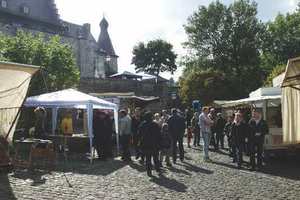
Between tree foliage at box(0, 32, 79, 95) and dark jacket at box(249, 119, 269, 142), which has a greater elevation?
tree foliage at box(0, 32, 79, 95)

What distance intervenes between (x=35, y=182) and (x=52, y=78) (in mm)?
22965

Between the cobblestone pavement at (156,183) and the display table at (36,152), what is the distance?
631mm

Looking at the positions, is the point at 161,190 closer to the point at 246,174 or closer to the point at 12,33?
the point at 246,174

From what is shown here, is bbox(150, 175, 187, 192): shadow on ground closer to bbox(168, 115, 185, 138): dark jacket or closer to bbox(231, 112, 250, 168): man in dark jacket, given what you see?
bbox(231, 112, 250, 168): man in dark jacket

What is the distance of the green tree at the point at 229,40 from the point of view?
6053 cm

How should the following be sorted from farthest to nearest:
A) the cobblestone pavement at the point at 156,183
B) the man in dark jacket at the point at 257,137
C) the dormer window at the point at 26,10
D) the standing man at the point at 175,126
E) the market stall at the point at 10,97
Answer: the dormer window at the point at 26,10 < the standing man at the point at 175,126 < the man in dark jacket at the point at 257,137 < the market stall at the point at 10,97 < the cobblestone pavement at the point at 156,183

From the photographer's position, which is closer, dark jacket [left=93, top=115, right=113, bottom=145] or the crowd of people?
the crowd of people

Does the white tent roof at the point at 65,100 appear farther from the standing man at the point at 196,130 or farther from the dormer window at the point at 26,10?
the dormer window at the point at 26,10

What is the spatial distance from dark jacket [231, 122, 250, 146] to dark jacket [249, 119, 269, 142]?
168 mm

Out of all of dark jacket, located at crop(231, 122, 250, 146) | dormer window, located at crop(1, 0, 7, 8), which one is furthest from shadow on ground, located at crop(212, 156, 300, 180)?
dormer window, located at crop(1, 0, 7, 8)

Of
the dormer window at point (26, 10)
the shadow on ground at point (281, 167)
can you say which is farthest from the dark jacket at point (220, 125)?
the dormer window at point (26, 10)

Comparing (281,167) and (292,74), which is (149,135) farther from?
(292,74)

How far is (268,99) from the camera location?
18.2 m

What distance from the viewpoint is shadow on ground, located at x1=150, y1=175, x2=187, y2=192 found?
11820 mm
